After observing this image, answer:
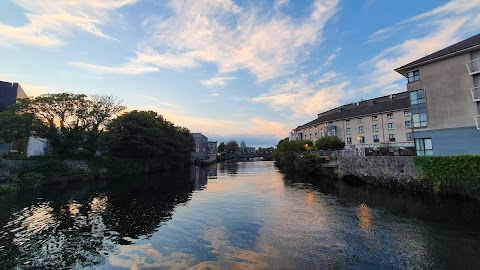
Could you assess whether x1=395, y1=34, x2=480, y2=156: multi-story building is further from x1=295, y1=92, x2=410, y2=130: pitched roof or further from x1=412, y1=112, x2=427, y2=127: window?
x1=295, y1=92, x2=410, y2=130: pitched roof

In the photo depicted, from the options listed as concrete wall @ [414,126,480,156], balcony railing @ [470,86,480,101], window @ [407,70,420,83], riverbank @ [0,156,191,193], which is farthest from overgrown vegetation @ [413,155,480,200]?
riverbank @ [0,156,191,193]

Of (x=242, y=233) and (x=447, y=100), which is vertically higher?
(x=447, y=100)

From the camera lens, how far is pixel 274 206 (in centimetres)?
2230

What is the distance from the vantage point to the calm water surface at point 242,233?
11.2m

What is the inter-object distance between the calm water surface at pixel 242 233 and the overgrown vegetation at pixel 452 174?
1.63 m

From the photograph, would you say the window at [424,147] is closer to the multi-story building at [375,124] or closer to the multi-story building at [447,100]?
the multi-story building at [447,100]

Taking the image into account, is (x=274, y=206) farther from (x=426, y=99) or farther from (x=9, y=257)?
(x=426, y=99)

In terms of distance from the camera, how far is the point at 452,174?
23609 millimetres

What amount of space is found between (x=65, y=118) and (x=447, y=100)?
56299mm

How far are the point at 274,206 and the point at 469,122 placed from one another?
23.5m

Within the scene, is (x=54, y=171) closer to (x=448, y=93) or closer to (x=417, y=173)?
(x=417, y=173)

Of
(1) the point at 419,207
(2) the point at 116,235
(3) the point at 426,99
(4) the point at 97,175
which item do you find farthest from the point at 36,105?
(3) the point at 426,99

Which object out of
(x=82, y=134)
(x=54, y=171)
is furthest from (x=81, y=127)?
(x=54, y=171)

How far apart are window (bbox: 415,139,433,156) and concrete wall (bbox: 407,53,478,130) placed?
1767mm
